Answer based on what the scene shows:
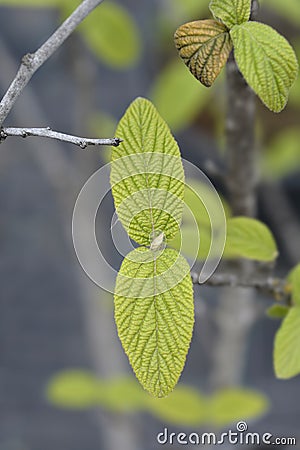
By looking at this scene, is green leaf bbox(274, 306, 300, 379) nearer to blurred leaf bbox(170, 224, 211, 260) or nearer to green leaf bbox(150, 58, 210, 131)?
blurred leaf bbox(170, 224, 211, 260)

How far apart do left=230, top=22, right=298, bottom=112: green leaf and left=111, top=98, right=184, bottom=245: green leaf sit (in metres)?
0.05

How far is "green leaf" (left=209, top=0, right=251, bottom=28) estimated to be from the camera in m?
0.32

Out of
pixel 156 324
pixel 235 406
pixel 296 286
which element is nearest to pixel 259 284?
pixel 296 286

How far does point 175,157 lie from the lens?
30cm

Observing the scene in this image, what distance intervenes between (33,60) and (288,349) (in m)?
0.24

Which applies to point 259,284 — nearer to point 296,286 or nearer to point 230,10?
point 296,286

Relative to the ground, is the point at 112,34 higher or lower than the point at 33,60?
higher

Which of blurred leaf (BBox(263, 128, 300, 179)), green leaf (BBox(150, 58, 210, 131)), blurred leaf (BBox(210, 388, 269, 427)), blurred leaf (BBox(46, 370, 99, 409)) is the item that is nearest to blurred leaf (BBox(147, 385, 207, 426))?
blurred leaf (BBox(210, 388, 269, 427))

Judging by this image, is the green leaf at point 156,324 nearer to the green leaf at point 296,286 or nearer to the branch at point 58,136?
the branch at point 58,136

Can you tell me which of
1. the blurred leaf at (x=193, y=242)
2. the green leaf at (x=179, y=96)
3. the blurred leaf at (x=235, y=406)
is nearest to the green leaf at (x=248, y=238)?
the blurred leaf at (x=193, y=242)

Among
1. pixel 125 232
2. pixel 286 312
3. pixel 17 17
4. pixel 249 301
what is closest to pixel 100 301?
pixel 249 301

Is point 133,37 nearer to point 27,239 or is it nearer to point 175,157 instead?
point 175,157

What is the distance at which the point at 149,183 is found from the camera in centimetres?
31

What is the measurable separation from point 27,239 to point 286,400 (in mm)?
745
